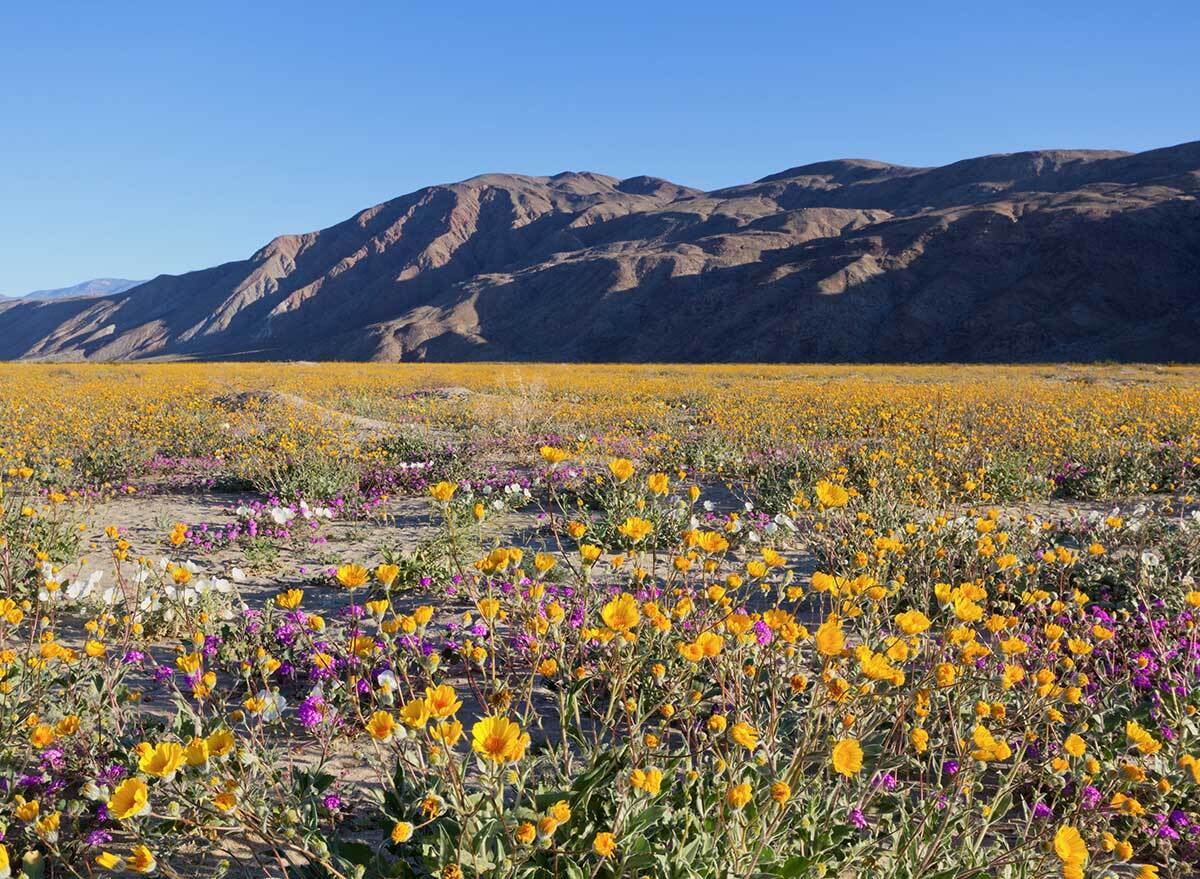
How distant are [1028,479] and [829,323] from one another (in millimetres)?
51933

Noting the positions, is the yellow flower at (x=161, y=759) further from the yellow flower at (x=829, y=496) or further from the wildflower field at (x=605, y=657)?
the yellow flower at (x=829, y=496)

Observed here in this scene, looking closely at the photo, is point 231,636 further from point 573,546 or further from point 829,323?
point 829,323

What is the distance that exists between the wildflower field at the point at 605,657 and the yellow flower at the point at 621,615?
2 cm

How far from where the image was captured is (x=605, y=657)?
10.2 feet

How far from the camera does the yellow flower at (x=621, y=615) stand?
5.62 feet

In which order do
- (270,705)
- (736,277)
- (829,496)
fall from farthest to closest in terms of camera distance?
(736,277) → (829,496) → (270,705)

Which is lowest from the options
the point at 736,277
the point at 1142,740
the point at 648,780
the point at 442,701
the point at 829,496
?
the point at 1142,740

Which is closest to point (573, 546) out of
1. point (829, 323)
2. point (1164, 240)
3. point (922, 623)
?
point (922, 623)

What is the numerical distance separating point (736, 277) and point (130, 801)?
69702 mm

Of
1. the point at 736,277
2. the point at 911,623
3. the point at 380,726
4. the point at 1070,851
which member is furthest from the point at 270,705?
the point at 736,277

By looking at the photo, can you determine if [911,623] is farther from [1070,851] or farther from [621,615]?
[621,615]

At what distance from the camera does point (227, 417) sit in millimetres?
11188

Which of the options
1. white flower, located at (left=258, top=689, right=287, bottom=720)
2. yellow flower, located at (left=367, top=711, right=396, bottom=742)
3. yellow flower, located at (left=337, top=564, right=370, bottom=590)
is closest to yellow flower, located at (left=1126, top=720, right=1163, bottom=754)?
yellow flower, located at (left=367, top=711, right=396, bottom=742)

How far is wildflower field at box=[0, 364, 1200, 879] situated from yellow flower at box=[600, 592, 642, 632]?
17 mm
